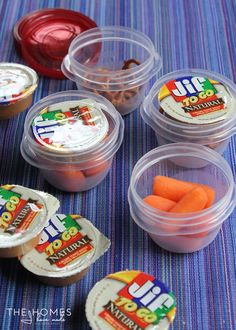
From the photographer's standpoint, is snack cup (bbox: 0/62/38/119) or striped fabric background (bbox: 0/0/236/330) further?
snack cup (bbox: 0/62/38/119)

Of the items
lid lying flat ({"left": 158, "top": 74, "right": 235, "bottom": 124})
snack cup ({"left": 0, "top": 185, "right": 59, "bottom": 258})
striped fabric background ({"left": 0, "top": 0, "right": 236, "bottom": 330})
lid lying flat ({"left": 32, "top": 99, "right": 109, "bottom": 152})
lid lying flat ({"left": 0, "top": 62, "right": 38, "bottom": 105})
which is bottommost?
striped fabric background ({"left": 0, "top": 0, "right": 236, "bottom": 330})

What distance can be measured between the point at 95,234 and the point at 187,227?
161mm

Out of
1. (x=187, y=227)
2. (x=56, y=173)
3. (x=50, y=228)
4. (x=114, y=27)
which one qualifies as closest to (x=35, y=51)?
(x=114, y=27)

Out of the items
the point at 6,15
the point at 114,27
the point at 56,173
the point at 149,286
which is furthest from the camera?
the point at 6,15

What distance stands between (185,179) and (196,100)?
0.16m

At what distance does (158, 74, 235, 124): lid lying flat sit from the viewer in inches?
37.4

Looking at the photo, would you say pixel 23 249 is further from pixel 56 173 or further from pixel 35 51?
pixel 35 51

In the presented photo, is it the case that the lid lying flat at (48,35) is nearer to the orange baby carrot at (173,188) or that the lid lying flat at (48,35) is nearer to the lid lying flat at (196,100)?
the lid lying flat at (196,100)

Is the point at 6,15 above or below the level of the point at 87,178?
above

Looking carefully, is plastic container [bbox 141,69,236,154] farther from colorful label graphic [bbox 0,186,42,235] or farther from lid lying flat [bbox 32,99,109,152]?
colorful label graphic [bbox 0,186,42,235]

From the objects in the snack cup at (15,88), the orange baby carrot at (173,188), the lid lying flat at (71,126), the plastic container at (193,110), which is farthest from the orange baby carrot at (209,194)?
the snack cup at (15,88)

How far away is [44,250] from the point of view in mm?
825

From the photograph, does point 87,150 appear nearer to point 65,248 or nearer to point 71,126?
point 71,126

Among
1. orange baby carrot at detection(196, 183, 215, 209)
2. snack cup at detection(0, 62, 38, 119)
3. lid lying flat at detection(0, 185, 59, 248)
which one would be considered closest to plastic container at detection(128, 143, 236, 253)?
orange baby carrot at detection(196, 183, 215, 209)
